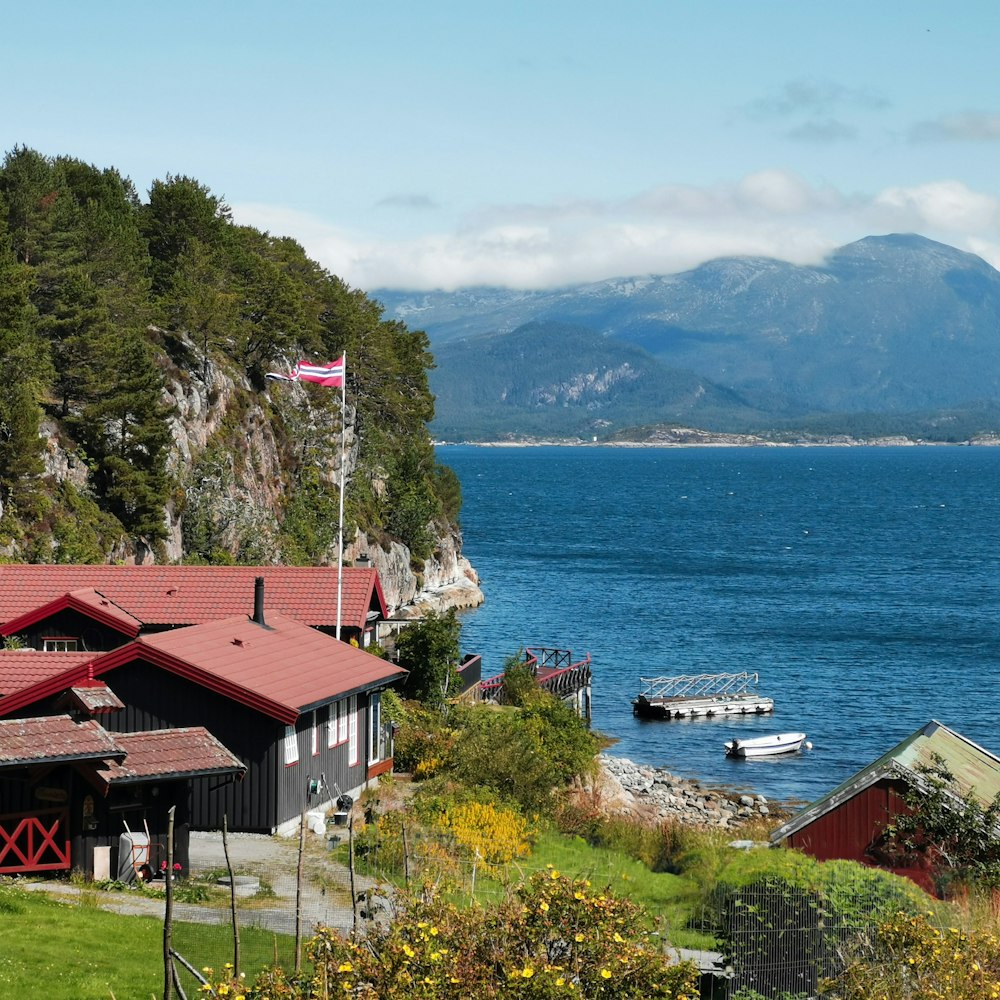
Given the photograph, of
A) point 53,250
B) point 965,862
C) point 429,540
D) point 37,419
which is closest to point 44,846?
point 965,862

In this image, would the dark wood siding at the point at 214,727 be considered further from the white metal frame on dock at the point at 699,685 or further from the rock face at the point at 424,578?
the rock face at the point at 424,578

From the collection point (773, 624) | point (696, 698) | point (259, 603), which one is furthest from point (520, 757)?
point (773, 624)

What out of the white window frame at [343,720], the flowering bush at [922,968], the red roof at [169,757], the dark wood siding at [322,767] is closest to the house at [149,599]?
the dark wood siding at [322,767]

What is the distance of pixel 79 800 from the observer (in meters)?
24.1

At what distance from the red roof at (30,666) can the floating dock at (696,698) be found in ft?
128

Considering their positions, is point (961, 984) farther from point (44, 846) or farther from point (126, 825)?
point (44, 846)

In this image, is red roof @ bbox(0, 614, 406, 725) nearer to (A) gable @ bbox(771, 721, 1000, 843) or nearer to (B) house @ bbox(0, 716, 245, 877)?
(B) house @ bbox(0, 716, 245, 877)

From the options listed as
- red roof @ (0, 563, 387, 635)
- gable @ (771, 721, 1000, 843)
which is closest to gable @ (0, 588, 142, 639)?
red roof @ (0, 563, 387, 635)

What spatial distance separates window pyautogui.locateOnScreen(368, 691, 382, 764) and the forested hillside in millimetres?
26170

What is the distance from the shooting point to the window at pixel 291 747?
29359 millimetres

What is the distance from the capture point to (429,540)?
9469cm

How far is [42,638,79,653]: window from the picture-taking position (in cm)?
3634

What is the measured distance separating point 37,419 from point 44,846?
Result: 36.3 meters

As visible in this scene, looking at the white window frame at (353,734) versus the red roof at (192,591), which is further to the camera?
the red roof at (192,591)
